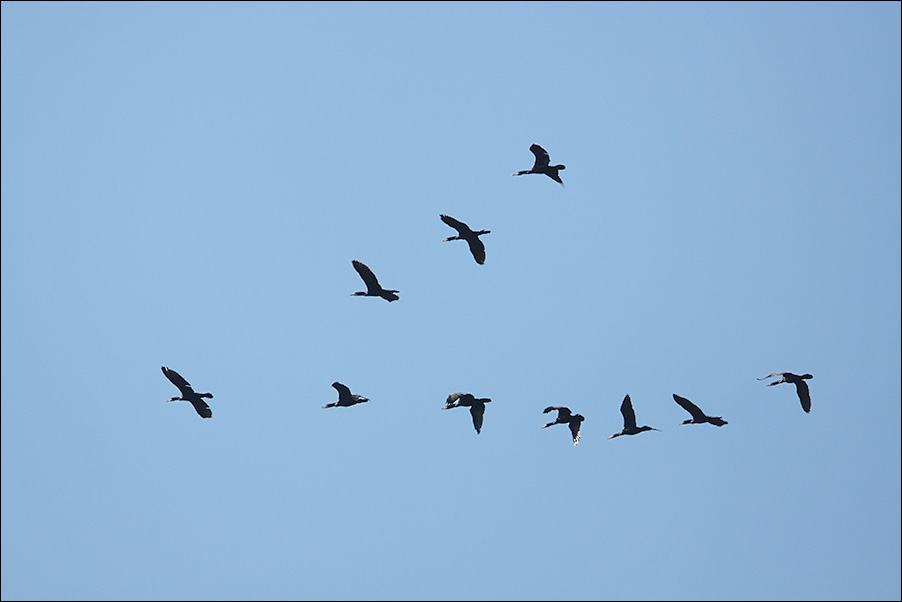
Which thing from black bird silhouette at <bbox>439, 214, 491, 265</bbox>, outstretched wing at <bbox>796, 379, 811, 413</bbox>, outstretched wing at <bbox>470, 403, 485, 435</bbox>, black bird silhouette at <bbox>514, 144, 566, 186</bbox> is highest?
black bird silhouette at <bbox>514, 144, 566, 186</bbox>

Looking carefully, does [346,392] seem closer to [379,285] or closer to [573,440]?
[379,285]

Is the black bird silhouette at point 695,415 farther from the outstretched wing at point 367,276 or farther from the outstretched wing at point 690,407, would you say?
the outstretched wing at point 367,276

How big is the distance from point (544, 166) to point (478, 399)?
9.12 meters

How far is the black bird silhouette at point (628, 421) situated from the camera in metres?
45.2

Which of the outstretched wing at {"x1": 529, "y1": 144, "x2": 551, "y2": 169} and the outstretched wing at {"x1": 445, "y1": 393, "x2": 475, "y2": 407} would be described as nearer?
the outstretched wing at {"x1": 445, "y1": 393, "x2": 475, "y2": 407}

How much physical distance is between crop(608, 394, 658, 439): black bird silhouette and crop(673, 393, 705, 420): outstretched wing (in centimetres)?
182

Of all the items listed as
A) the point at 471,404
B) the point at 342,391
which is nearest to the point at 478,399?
the point at 471,404

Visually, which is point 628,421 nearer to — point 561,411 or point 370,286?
point 561,411

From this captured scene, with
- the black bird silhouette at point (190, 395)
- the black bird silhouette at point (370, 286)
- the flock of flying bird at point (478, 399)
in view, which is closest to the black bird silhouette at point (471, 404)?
the flock of flying bird at point (478, 399)

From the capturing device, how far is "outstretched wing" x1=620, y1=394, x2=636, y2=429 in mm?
45125

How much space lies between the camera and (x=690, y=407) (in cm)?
4384

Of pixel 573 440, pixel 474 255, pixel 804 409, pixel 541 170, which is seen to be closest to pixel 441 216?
pixel 474 255

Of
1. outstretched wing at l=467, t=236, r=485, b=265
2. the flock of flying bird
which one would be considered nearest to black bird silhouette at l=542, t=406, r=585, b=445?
the flock of flying bird

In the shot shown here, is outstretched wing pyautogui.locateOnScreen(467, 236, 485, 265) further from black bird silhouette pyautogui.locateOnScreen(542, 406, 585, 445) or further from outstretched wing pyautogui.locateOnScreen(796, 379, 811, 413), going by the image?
outstretched wing pyautogui.locateOnScreen(796, 379, 811, 413)
